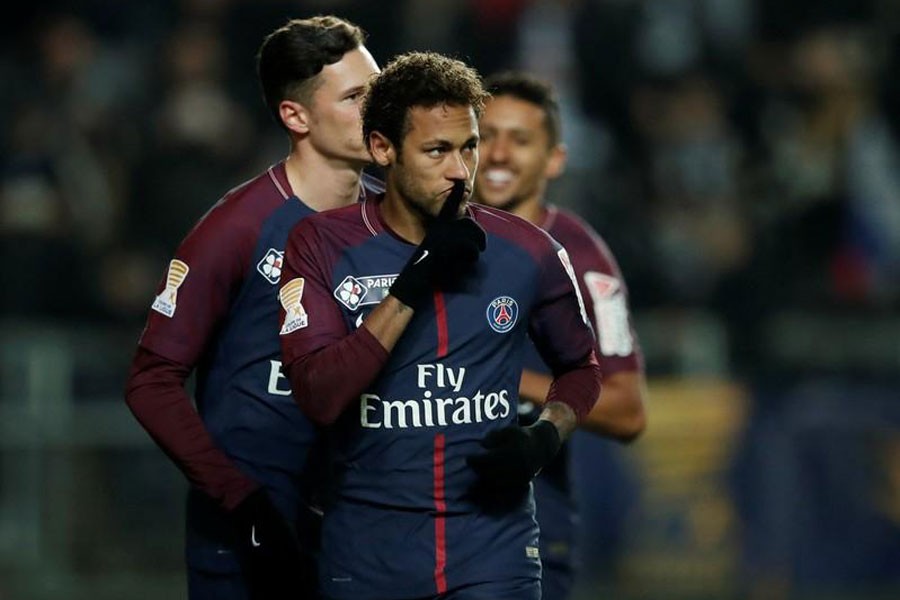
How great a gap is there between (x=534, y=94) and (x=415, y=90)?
1711mm

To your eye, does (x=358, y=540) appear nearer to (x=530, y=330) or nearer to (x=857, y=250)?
(x=530, y=330)

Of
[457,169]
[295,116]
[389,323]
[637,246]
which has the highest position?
[637,246]

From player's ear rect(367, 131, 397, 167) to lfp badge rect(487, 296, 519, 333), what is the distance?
44cm

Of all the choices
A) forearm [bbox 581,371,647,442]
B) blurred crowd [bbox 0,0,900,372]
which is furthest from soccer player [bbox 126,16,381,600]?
blurred crowd [bbox 0,0,900,372]

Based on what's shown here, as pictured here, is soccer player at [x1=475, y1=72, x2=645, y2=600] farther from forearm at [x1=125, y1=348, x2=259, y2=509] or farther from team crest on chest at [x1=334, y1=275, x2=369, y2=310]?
team crest on chest at [x1=334, y1=275, x2=369, y2=310]

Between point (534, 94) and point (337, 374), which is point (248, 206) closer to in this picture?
point (337, 374)

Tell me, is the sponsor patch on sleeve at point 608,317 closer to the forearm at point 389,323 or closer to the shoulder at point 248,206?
the shoulder at point 248,206

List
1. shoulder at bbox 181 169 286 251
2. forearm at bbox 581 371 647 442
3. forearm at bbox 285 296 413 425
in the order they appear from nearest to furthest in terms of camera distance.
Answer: forearm at bbox 285 296 413 425, shoulder at bbox 181 169 286 251, forearm at bbox 581 371 647 442

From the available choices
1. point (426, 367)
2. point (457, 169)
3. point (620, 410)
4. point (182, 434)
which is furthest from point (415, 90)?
point (620, 410)

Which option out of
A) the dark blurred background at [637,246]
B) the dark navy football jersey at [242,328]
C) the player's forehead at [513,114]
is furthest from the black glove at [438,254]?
the dark blurred background at [637,246]

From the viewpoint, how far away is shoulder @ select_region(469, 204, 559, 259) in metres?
4.48

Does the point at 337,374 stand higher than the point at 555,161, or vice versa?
the point at 555,161

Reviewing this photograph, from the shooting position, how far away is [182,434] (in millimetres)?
4832

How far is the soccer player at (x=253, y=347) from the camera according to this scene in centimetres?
485
